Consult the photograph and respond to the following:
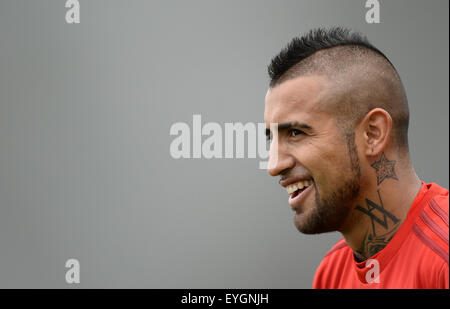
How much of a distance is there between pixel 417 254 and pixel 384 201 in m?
0.17

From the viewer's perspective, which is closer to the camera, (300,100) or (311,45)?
(300,100)

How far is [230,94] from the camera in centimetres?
266

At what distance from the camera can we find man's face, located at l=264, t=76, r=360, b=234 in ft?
3.96

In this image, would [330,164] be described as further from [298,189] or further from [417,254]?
[417,254]

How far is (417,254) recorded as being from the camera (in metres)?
1.11

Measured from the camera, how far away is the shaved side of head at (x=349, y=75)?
1.22m

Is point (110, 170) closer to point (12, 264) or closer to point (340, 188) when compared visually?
point (12, 264)

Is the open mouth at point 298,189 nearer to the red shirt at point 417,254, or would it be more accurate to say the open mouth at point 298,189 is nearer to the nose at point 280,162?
the nose at point 280,162

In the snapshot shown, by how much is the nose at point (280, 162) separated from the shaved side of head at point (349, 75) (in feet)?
0.60

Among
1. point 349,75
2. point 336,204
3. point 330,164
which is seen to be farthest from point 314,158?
point 349,75

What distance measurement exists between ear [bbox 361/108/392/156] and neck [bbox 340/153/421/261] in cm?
3

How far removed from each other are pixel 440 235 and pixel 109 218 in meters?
1.98
